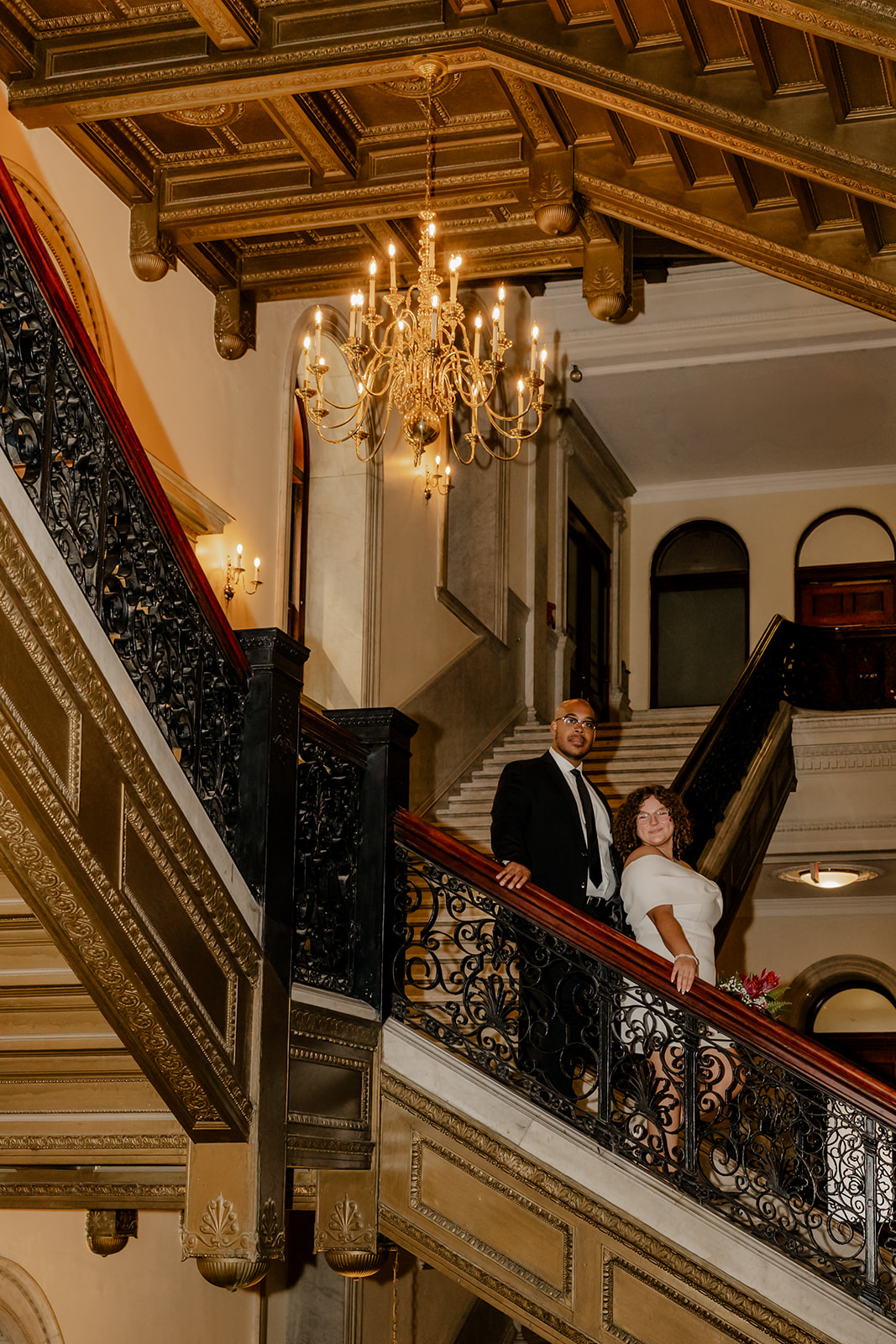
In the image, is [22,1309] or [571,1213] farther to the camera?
[22,1309]

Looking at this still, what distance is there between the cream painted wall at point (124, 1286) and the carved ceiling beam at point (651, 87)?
210 inches

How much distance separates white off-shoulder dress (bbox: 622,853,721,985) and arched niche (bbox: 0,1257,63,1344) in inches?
141

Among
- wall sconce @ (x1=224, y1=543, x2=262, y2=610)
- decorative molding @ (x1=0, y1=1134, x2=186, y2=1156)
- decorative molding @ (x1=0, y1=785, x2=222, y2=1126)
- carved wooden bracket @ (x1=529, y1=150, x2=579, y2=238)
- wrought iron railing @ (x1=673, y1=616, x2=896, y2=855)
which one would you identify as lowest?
decorative molding @ (x1=0, y1=1134, x2=186, y2=1156)

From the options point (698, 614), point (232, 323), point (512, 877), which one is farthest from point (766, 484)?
point (512, 877)

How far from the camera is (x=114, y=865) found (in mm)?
3922

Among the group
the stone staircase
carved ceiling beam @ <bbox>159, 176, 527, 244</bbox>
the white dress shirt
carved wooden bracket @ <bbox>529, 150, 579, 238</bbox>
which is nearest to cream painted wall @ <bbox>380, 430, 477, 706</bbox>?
the stone staircase

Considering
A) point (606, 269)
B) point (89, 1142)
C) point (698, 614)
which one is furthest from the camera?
point (698, 614)

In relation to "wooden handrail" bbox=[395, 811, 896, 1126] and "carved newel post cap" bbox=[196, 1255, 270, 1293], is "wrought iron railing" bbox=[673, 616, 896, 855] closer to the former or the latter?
"wooden handrail" bbox=[395, 811, 896, 1126]

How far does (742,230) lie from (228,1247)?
594cm

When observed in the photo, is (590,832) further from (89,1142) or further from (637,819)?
(89,1142)

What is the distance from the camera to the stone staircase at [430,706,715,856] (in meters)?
10.9

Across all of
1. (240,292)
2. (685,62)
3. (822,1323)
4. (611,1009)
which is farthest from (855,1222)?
(240,292)

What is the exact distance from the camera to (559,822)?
18.6ft

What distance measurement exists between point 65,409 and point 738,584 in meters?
13.6
